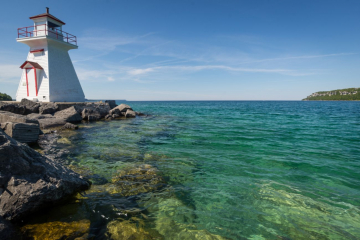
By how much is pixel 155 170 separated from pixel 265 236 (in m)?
3.78

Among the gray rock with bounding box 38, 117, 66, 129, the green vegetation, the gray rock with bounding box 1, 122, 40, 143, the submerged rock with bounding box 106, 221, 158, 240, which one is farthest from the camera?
the green vegetation

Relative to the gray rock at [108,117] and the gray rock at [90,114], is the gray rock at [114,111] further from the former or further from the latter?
the gray rock at [90,114]

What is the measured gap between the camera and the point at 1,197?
3578mm

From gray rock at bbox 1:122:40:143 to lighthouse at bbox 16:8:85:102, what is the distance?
14909mm

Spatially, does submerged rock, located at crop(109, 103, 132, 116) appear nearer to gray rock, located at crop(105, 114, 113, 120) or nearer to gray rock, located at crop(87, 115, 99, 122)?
gray rock, located at crop(105, 114, 113, 120)

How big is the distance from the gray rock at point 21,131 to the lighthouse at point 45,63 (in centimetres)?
1491

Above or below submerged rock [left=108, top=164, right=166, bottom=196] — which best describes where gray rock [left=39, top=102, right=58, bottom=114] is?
above

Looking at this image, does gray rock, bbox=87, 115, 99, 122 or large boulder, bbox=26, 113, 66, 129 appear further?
gray rock, bbox=87, 115, 99, 122

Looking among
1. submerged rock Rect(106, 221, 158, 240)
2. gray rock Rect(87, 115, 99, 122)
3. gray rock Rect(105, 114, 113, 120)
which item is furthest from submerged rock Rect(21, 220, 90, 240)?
gray rock Rect(105, 114, 113, 120)

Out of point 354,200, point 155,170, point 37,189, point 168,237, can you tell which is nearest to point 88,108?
point 155,170

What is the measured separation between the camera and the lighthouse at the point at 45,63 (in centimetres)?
2197

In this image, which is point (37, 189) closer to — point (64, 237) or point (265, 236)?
point (64, 237)

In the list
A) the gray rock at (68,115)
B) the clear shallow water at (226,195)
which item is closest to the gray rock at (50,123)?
the gray rock at (68,115)

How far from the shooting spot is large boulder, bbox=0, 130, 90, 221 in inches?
141
